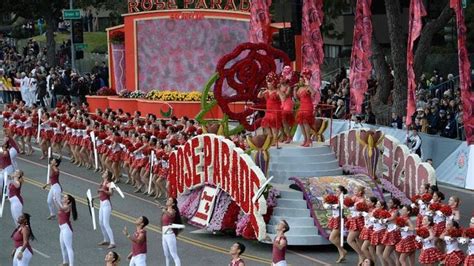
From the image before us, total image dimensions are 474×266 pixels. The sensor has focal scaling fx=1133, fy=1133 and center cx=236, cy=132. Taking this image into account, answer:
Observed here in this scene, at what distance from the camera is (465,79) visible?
1161 inches

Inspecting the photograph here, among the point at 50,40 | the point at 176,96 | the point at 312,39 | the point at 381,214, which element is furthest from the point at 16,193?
the point at 50,40

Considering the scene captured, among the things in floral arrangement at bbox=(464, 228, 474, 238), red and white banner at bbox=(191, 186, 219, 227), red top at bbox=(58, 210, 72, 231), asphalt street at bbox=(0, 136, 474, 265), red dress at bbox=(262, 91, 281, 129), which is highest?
red dress at bbox=(262, 91, 281, 129)

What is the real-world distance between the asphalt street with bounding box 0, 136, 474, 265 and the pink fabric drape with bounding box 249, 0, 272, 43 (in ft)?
29.7

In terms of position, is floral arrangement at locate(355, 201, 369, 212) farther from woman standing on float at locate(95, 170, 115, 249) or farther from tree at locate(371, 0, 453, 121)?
tree at locate(371, 0, 453, 121)

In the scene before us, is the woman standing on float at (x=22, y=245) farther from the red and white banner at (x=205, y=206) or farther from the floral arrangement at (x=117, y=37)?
the floral arrangement at (x=117, y=37)

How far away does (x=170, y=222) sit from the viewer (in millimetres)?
21891

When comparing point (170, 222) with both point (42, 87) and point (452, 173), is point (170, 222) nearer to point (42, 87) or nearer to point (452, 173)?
point (452, 173)

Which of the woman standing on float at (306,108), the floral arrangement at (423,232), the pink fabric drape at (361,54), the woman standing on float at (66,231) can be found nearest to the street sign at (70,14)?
the pink fabric drape at (361,54)

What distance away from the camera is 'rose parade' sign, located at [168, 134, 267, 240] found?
2434 cm

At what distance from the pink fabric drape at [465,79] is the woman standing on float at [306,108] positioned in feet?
13.9

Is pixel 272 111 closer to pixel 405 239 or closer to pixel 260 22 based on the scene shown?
pixel 405 239

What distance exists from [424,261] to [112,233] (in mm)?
7904

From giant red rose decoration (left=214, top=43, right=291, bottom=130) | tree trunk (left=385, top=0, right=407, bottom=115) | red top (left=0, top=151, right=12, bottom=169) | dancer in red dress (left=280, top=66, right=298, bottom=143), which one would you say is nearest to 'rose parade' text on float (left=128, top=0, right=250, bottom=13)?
tree trunk (left=385, top=0, right=407, bottom=115)

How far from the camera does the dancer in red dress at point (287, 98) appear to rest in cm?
2725
